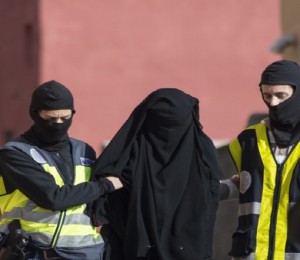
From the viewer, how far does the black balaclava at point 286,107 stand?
6.07m

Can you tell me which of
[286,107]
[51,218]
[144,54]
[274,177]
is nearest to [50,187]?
[51,218]

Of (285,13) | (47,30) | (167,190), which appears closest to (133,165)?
(167,190)

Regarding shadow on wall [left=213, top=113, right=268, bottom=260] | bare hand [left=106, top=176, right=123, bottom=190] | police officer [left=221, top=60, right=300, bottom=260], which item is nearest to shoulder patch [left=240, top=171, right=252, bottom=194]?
police officer [left=221, top=60, right=300, bottom=260]

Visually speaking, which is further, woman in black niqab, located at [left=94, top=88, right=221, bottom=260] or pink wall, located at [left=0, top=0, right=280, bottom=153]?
pink wall, located at [left=0, top=0, right=280, bottom=153]

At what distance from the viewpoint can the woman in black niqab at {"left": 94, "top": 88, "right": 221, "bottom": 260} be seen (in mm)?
6078

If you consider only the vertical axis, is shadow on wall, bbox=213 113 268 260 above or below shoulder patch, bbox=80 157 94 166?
below

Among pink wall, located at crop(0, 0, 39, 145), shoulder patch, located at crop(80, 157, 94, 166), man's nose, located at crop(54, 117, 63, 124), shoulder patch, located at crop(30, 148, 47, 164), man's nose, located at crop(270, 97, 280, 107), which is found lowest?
pink wall, located at crop(0, 0, 39, 145)

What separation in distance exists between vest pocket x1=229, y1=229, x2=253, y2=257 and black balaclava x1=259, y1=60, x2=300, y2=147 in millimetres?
467

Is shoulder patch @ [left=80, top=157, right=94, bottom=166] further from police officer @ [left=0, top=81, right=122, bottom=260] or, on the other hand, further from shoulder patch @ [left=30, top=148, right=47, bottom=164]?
shoulder patch @ [left=30, top=148, right=47, bottom=164]

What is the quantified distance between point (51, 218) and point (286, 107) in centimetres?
126

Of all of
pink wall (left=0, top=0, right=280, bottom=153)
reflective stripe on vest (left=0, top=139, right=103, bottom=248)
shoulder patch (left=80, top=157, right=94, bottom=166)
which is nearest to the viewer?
reflective stripe on vest (left=0, top=139, right=103, bottom=248)

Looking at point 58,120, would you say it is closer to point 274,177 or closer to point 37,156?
point 37,156

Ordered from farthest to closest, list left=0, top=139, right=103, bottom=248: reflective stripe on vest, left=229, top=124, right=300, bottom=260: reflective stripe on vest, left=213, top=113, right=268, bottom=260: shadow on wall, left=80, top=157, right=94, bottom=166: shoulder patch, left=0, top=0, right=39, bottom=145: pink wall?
left=0, top=0, right=39, bottom=145: pink wall < left=213, top=113, right=268, bottom=260: shadow on wall < left=80, top=157, right=94, bottom=166: shoulder patch < left=0, top=139, right=103, bottom=248: reflective stripe on vest < left=229, top=124, right=300, bottom=260: reflective stripe on vest

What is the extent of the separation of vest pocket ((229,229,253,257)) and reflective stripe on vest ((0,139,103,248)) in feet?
2.18
